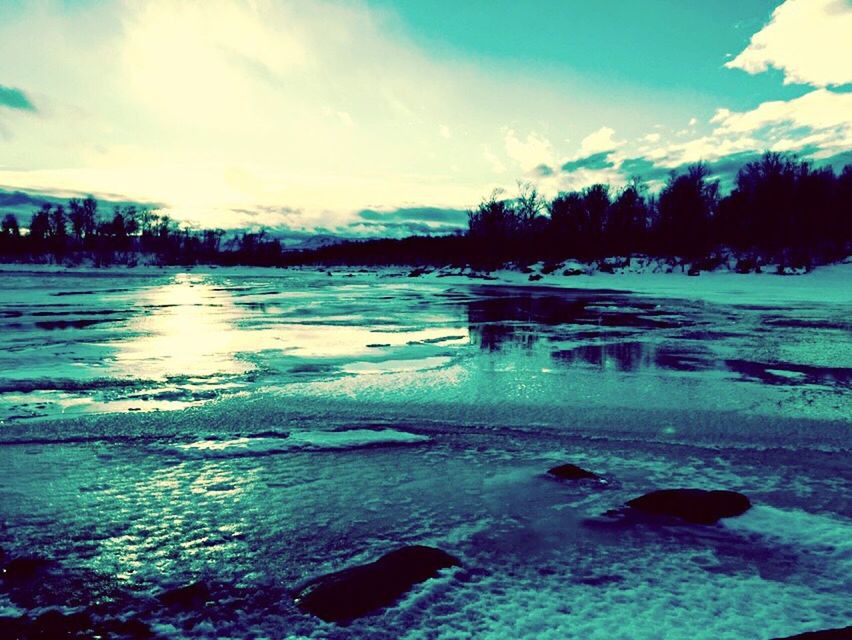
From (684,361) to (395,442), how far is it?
6619 mm

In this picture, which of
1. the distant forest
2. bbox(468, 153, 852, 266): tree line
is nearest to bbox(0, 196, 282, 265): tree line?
the distant forest

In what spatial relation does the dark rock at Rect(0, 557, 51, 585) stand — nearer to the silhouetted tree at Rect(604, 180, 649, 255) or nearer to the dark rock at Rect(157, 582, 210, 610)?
the dark rock at Rect(157, 582, 210, 610)

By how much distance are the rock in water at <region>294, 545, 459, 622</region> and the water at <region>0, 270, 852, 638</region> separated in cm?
8

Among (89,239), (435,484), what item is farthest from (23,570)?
(89,239)

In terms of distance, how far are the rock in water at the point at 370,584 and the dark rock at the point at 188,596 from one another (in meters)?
0.45

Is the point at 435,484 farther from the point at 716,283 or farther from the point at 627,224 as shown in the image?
the point at 627,224

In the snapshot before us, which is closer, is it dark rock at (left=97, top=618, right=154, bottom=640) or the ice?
dark rock at (left=97, top=618, right=154, bottom=640)

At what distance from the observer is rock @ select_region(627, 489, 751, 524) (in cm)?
380

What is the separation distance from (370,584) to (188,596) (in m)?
0.88

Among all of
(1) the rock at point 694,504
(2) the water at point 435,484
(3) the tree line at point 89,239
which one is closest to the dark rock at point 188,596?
(2) the water at point 435,484

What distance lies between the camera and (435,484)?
443 centimetres

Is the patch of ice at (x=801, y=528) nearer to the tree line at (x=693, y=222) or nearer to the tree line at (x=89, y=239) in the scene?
the tree line at (x=693, y=222)

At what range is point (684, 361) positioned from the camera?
10.1 metres

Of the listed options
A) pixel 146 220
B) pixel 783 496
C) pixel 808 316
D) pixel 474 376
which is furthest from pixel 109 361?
pixel 146 220
